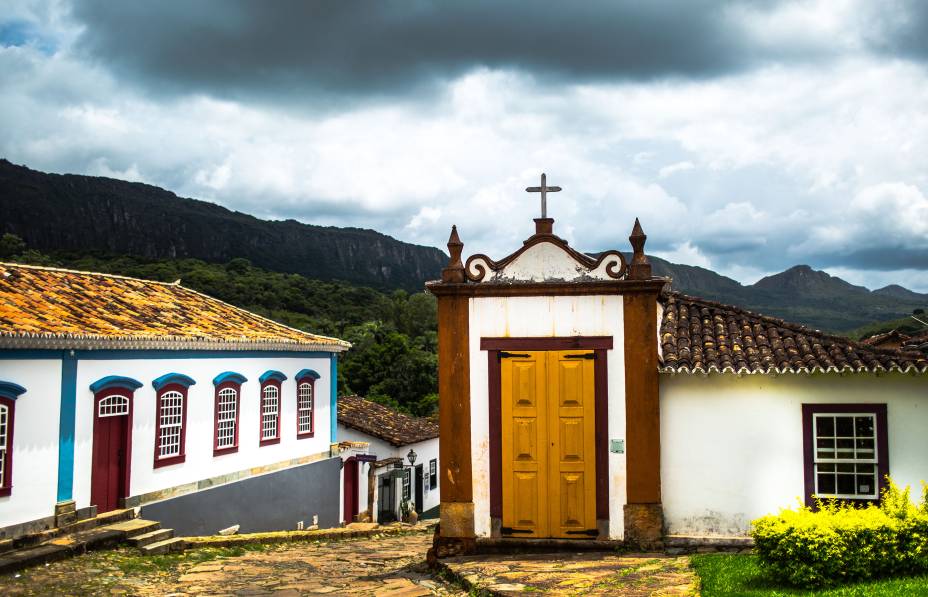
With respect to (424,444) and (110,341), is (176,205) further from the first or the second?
(110,341)

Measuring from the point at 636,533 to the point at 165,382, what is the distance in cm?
955

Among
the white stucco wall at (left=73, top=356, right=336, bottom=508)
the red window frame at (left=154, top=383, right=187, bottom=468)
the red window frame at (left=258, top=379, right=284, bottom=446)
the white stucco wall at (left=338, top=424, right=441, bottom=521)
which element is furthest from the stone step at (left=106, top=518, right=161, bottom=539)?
the white stucco wall at (left=338, top=424, right=441, bottom=521)

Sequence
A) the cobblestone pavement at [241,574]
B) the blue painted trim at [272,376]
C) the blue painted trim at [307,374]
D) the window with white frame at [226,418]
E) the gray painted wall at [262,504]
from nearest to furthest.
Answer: the cobblestone pavement at [241,574], the gray painted wall at [262,504], the window with white frame at [226,418], the blue painted trim at [272,376], the blue painted trim at [307,374]

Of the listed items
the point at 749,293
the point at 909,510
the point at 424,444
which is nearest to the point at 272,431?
the point at 424,444

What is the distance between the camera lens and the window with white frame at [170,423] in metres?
15.1

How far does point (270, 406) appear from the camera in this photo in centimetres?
1841

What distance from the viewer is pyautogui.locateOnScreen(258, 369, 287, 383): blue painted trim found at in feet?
59.1

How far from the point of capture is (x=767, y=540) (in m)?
7.50

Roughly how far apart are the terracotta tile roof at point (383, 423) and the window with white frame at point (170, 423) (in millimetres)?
9388

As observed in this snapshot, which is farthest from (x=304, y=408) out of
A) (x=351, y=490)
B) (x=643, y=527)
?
(x=643, y=527)

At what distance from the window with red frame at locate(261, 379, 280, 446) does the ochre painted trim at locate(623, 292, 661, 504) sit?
10.6 metres

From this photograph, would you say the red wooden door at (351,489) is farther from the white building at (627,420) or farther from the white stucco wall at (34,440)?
the white building at (627,420)

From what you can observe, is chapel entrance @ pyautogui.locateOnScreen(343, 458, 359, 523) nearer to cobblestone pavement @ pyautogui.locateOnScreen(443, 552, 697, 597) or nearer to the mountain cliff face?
cobblestone pavement @ pyautogui.locateOnScreen(443, 552, 697, 597)

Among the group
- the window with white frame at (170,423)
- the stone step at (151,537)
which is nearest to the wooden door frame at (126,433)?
the window with white frame at (170,423)
